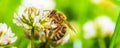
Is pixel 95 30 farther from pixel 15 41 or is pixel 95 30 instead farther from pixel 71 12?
pixel 15 41

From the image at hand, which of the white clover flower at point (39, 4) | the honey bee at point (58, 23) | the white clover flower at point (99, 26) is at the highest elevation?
the white clover flower at point (39, 4)

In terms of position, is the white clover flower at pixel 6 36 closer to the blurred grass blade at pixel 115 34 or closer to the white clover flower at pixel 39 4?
the white clover flower at pixel 39 4

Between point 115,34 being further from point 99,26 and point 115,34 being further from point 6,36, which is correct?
point 6,36

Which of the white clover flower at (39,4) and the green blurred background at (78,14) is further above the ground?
the white clover flower at (39,4)

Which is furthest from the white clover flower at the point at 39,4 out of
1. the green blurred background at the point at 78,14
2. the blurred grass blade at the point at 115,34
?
the blurred grass blade at the point at 115,34

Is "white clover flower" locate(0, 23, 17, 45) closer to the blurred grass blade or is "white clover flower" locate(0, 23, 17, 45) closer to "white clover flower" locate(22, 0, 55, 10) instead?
"white clover flower" locate(22, 0, 55, 10)

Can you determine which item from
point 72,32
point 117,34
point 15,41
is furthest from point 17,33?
point 117,34

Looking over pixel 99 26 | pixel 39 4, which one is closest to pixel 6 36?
pixel 39 4
